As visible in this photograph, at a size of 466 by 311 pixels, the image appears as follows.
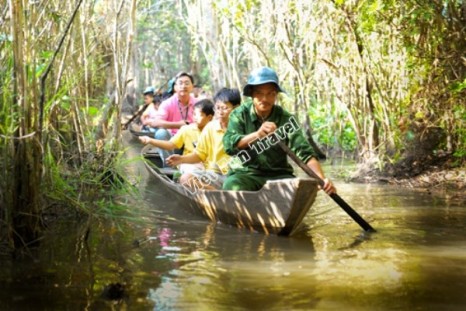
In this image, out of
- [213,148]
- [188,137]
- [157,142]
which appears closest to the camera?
[213,148]

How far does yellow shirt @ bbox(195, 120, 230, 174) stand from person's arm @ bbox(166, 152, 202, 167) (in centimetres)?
6

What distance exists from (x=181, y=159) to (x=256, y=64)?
614cm

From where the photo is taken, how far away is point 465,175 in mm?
8617

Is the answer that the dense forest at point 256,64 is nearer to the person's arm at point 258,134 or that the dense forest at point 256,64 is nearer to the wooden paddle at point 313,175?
the person's arm at point 258,134

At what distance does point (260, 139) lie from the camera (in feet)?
18.8

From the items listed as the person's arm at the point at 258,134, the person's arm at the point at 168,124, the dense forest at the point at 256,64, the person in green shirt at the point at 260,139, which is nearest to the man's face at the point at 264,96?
the person in green shirt at the point at 260,139

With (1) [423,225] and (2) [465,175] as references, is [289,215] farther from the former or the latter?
(2) [465,175]

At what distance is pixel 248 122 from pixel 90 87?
2437mm

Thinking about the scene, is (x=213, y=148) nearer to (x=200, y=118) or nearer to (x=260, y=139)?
(x=200, y=118)

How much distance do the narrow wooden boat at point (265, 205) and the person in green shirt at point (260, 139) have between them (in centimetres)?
25

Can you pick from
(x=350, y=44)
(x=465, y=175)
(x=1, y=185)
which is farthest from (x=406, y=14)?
(x=1, y=185)

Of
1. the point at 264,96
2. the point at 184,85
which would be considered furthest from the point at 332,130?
the point at 264,96

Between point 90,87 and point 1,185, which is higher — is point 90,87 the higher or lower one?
the higher one

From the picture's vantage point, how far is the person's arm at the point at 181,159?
7.15 meters
